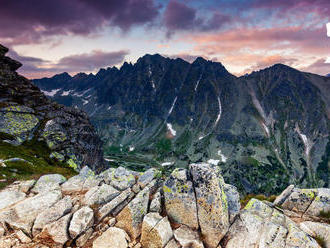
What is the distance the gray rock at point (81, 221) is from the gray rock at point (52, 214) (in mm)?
1328

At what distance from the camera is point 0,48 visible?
308ft

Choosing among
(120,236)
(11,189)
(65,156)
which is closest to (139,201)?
(120,236)

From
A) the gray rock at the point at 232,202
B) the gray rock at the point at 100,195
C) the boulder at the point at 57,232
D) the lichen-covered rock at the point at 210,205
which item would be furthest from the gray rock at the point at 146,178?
the gray rock at the point at 232,202

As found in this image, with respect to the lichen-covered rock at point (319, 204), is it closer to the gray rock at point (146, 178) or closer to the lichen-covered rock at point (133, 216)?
the gray rock at point (146, 178)

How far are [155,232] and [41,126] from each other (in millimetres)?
58125

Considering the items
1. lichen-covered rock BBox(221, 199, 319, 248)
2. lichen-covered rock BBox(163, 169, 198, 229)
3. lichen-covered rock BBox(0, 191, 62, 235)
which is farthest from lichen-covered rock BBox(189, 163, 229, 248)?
lichen-covered rock BBox(0, 191, 62, 235)

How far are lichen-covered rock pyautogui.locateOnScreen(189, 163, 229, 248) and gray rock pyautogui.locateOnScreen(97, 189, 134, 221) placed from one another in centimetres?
697

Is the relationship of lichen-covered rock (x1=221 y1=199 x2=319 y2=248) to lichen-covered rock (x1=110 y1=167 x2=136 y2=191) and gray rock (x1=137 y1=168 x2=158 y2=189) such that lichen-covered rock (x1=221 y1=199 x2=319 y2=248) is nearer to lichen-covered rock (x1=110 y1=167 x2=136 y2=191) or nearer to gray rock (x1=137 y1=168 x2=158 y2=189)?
gray rock (x1=137 y1=168 x2=158 y2=189)

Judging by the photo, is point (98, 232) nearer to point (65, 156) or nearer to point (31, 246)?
point (31, 246)

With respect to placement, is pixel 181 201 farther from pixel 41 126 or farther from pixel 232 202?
pixel 41 126

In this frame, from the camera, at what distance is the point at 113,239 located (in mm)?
14461

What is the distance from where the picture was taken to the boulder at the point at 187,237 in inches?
558

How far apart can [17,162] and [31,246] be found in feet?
74.5

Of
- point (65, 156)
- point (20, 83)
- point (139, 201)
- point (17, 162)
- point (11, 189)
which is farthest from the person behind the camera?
point (20, 83)
